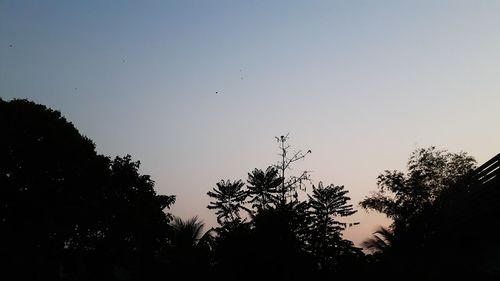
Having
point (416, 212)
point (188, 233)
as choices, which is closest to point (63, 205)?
point (188, 233)

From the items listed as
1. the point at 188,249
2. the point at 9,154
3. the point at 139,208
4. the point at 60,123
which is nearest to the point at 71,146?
the point at 60,123

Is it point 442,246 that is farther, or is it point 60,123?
point 60,123

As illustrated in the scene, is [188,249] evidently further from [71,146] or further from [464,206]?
[464,206]

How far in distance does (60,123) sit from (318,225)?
15.5 metres

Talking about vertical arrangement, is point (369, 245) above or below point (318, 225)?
above

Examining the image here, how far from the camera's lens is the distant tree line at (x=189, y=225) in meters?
16.0

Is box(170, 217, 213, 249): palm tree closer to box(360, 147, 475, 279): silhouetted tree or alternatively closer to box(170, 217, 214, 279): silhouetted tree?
box(170, 217, 214, 279): silhouetted tree

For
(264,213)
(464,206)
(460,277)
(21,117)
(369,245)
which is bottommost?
(460,277)

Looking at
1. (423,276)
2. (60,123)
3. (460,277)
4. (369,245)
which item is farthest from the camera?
(60,123)

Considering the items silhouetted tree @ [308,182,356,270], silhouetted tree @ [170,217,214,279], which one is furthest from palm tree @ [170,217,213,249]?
silhouetted tree @ [308,182,356,270]

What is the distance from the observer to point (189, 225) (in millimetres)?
28312

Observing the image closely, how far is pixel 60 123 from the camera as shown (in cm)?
2542

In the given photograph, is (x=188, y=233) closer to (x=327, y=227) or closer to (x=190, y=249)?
(x=190, y=249)

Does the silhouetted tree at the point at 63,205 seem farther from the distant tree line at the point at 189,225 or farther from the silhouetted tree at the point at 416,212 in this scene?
the silhouetted tree at the point at 416,212
